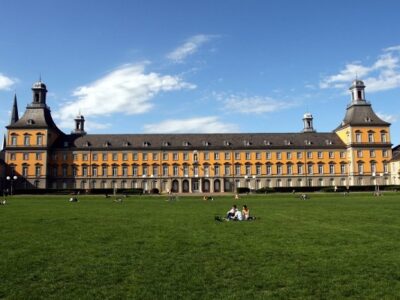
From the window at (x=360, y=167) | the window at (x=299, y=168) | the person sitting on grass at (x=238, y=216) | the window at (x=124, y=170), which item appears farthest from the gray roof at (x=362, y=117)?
→ the person sitting on grass at (x=238, y=216)

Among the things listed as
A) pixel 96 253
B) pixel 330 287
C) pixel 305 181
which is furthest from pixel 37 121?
pixel 330 287

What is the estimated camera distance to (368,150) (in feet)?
264

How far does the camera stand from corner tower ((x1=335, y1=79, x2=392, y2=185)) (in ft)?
262

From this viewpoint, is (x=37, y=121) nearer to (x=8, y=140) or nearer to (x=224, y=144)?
(x=8, y=140)

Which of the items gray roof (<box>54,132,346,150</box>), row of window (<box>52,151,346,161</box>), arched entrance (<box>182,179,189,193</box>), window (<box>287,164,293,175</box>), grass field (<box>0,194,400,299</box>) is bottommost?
grass field (<box>0,194,400,299</box>)

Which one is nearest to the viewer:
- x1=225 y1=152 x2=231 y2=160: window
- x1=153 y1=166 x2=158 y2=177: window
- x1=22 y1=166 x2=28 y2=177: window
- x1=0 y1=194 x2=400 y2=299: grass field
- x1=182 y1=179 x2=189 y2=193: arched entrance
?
x1=0 y1=194 x2=400 y2=299: grass field

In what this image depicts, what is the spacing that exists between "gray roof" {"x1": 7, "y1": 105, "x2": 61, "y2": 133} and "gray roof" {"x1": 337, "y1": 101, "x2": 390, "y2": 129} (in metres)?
62.1

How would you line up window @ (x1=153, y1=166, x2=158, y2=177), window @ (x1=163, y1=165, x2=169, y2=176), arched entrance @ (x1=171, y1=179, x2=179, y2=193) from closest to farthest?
1. arched entrance @ (x1=171, y1=179, x2=179, y2=193)
2. window @ (x1=153, y1=166, x2=158, y2=177)
3. window @ (x1=163, y1=165, x2=169, y2=176)

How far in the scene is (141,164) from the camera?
82062 millimetres

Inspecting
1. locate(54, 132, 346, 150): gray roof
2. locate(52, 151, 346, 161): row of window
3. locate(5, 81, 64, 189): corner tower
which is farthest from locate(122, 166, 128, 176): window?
locate(5, 81, 64, 189): corner tower

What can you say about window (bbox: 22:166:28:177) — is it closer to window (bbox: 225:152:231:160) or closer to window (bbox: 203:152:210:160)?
window (bbox: 203:152:210:160)

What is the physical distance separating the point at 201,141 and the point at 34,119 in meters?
34.5

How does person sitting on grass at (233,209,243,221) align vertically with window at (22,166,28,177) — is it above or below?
below

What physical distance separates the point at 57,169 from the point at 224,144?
35.0 metres
